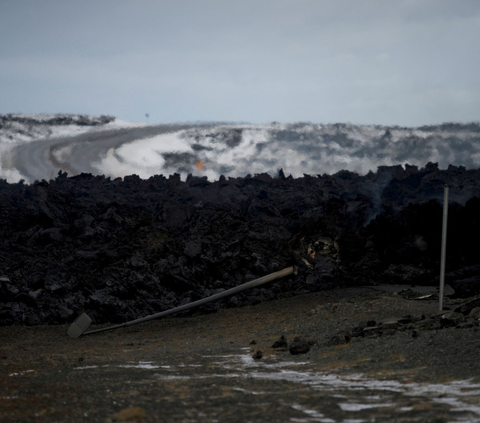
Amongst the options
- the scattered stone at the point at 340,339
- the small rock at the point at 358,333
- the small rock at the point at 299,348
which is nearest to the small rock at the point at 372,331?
the small rock at the point at 358,333

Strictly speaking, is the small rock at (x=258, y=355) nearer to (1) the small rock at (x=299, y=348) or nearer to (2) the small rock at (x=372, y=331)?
(1) the small rock at (x=299, y=348)

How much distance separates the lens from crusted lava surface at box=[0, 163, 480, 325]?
60.4ft

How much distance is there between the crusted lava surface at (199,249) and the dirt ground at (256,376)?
12.2 ft

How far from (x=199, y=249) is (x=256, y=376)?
42.8 feet

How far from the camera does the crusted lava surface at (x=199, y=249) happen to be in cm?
1841

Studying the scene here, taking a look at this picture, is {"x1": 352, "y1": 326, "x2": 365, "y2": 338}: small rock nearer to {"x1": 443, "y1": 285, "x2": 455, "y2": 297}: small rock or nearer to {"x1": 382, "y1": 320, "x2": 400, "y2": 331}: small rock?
{"x1": 382, "y1": 320, "x2": 400, "y2": 331}: small rock

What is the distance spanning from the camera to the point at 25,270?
19.4m

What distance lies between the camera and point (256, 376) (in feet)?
26.8

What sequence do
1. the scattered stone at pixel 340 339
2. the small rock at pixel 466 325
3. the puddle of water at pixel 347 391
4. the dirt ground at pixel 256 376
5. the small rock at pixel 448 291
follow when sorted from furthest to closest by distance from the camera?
the small rock at pixel 448 291
the scattered stone at pixel 340 339
the small rock at pixel 466 325
the dirt ground at pixel 256 376
the puddle of water at pixel 347 391

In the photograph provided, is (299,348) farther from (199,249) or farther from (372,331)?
(199,249)

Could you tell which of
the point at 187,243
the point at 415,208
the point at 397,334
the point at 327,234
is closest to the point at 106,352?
the point at 397,334

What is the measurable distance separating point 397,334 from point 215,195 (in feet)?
67.1

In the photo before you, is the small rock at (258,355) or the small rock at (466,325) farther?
the small rock at (258,355)

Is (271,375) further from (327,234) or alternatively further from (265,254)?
(327,234)
